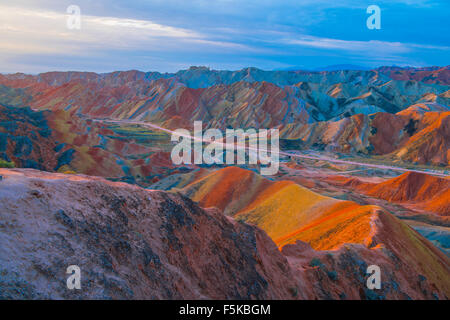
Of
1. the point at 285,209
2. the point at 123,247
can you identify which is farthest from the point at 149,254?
the point at 285,209

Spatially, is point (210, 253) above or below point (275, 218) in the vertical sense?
above

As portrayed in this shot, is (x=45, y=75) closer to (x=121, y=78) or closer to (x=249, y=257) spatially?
(x=121, y=78)

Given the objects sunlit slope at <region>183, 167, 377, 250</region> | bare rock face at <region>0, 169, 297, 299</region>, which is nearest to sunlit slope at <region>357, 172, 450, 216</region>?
sunlit slope at <region>183, 167, 377, 250</region>

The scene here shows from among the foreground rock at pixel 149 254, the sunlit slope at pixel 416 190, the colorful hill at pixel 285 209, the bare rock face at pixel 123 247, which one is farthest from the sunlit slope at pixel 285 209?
the sunlit slope at pixel 416 190

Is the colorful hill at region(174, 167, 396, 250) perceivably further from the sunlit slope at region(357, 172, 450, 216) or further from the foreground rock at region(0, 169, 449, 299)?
the sunlit slope at region(357, 172, 450, 216)

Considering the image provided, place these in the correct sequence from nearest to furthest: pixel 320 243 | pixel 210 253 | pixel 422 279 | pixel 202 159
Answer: pixel 210 253 < pixel 422 279 < pixel 320 243 < pixel 202 159

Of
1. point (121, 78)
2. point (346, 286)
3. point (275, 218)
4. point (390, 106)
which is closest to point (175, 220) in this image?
point (346, 286)

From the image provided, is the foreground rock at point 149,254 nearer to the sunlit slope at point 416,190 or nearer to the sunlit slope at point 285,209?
the sunlit slope at point 285,209

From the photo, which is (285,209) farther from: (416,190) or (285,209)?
(416,190)

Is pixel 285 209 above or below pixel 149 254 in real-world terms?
below
